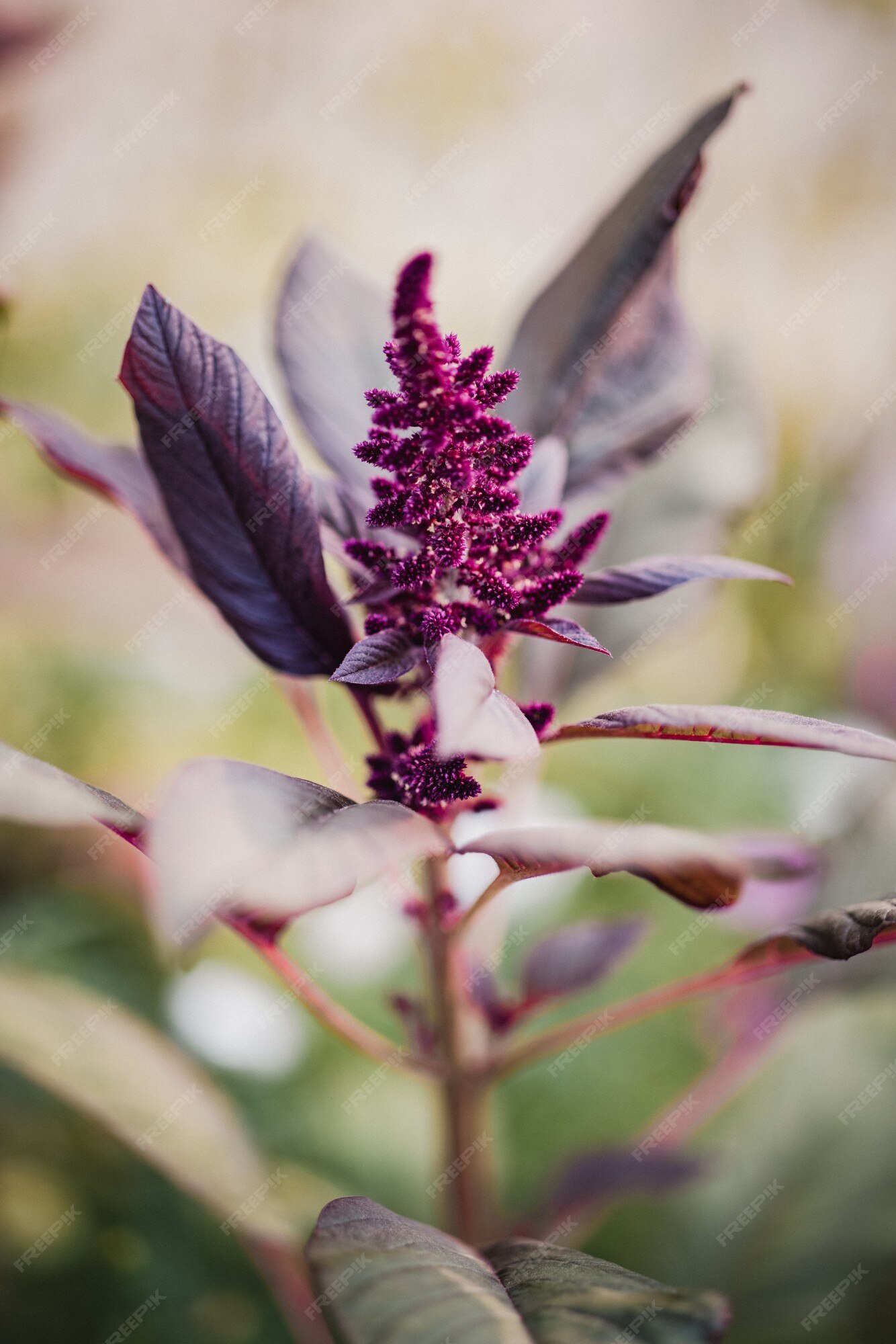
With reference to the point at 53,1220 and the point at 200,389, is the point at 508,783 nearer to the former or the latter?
the point at 200,389

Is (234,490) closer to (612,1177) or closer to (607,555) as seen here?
(607,555)

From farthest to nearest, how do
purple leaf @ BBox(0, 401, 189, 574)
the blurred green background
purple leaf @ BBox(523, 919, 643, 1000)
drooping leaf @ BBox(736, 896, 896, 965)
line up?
the blurred green background → purple leaf @ BBox(523, 919, 643, 1000) → purple leaf @ BBox(0, 401, 189, 574) → drooping leaf @ BBox(736, 896, 896, 965)

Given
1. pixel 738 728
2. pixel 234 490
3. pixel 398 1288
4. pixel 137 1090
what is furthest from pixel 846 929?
pixel 137 1090

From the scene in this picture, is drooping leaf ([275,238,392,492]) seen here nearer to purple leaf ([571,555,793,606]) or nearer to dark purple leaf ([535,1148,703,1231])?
purple leaf ([571,555,793,606])

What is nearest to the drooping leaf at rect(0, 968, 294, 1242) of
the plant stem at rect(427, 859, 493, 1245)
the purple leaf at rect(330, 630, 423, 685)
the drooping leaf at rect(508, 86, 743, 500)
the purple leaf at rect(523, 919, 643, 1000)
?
the plant stem at rect(427, 859, 493, 1245)

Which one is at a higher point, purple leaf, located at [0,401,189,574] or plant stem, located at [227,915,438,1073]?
purple leaf, located at [0,401,189,574]

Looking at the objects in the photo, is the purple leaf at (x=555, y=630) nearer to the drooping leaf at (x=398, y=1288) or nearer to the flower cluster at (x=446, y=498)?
the flower cluster at (x=446, y=498)

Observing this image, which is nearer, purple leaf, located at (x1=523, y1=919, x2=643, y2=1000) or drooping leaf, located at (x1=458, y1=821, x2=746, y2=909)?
drooping leaf, located at (x1=458, y1=821, x2=746, y2=909)
